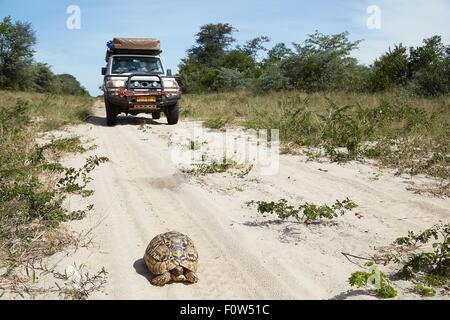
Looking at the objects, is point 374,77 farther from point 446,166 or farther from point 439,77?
point 446,166

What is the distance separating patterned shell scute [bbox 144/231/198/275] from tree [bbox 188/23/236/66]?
42793 mm

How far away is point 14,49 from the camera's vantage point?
46.0 metres

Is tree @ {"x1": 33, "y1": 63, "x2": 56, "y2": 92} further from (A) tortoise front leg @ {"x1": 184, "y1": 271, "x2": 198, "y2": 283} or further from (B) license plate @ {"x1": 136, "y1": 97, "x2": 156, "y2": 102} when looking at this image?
(A) tortoise front leg @ {"x1": 184, "y1": 271, "x2": 198, "y2": 283}

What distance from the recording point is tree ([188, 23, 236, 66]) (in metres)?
45.1

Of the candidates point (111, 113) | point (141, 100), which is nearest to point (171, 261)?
point (141, 100)

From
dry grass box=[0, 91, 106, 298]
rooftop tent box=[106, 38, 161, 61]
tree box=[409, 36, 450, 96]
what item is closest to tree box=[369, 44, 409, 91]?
tree box=[409, 36, 450, 96]

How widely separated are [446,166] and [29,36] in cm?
5018

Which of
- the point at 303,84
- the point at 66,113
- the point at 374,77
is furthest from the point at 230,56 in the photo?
the point at 66,113

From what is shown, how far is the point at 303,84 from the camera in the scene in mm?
22078

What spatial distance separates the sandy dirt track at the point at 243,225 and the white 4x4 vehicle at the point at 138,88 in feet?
14.9

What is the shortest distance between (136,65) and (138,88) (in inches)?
59.7

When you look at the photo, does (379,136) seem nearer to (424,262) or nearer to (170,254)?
(424,262)

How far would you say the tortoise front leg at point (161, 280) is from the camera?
3.21 m

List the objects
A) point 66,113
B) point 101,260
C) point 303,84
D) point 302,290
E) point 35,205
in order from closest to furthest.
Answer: point 302,290 → point 101,260 → point 35,205 → point 66,113 → point 303,84
